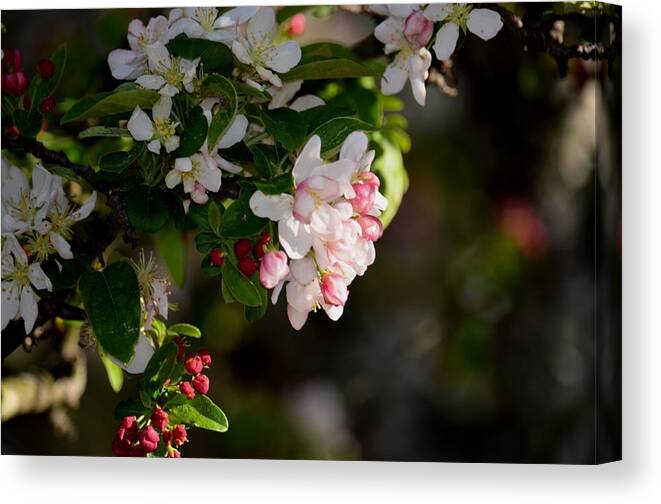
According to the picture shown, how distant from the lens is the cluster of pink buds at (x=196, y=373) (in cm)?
229

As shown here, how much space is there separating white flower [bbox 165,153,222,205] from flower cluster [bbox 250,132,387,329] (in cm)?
13

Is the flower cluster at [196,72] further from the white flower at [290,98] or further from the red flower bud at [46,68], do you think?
the red flower bud at [46,68]

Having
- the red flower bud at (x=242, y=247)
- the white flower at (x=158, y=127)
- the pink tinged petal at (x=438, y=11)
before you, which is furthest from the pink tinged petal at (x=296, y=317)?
the pink tinged petal at (x=438, y=11)

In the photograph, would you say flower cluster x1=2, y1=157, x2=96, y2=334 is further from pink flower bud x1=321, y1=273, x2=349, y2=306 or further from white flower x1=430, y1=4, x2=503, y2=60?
white flower x1=430, y1=4, x2=503, y2=60

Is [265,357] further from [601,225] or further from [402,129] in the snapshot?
[601,225]

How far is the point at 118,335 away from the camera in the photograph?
2289mm

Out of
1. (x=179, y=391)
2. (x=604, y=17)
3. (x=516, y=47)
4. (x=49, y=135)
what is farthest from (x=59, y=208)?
(x=604, y=17)

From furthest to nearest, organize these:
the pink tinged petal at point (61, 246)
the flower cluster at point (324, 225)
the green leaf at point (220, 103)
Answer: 1. the pink tinged petal at point (61, 246)
2. the green leaf at point (220, 103)
3. the flower cluster at point (324, 225)

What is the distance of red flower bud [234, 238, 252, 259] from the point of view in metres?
2.20

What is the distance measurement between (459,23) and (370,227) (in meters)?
0.41

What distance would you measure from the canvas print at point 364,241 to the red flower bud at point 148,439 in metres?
0.01

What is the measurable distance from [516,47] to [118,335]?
88 cm

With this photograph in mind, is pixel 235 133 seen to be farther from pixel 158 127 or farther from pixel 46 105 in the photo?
pixel 46 105

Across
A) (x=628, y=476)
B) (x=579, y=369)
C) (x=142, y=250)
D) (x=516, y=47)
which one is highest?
(x=516, y=47)
